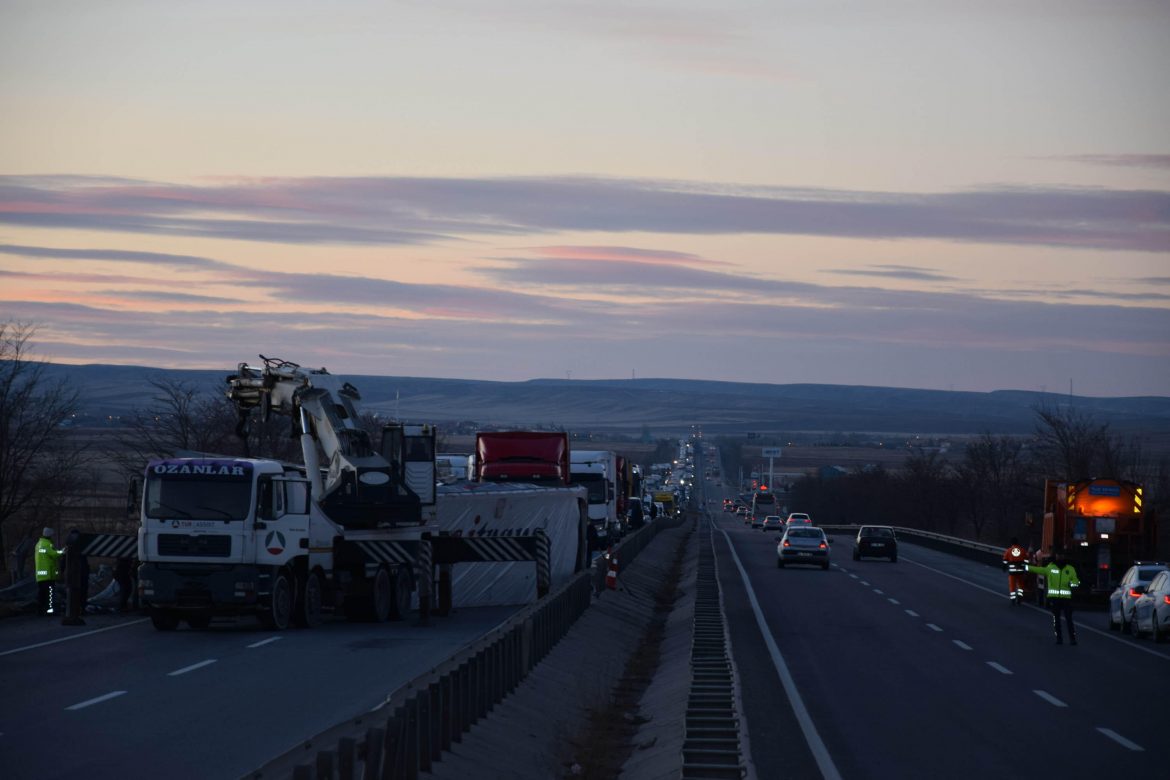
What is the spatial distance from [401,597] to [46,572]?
6.81m

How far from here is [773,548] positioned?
249 feet

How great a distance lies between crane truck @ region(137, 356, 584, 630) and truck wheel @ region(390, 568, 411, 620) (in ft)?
0.08

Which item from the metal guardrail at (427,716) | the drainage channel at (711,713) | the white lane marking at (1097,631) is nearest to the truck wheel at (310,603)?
the drainage channel at (711,713)

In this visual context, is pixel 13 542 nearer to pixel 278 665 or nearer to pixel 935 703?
pixel 278 665

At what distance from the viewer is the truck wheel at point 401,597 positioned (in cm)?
3095

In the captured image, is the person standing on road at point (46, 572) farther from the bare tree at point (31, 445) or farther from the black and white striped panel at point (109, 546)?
the bare tree at point (31, 445)

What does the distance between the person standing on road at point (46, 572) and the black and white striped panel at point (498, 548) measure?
8.01 m

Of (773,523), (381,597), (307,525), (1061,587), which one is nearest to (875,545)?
(1061,587)

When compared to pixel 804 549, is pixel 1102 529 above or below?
above

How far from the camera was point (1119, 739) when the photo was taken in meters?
17.0

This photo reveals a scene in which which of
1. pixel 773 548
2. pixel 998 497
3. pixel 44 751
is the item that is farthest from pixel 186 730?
pixel 998 497

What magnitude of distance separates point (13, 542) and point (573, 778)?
134 feet

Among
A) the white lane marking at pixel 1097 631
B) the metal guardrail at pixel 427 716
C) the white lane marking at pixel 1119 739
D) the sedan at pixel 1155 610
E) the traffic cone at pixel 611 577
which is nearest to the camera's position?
the metal guardrail at pixel 427 716

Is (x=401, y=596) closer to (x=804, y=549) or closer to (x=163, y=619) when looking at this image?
(x=163, y=619)
